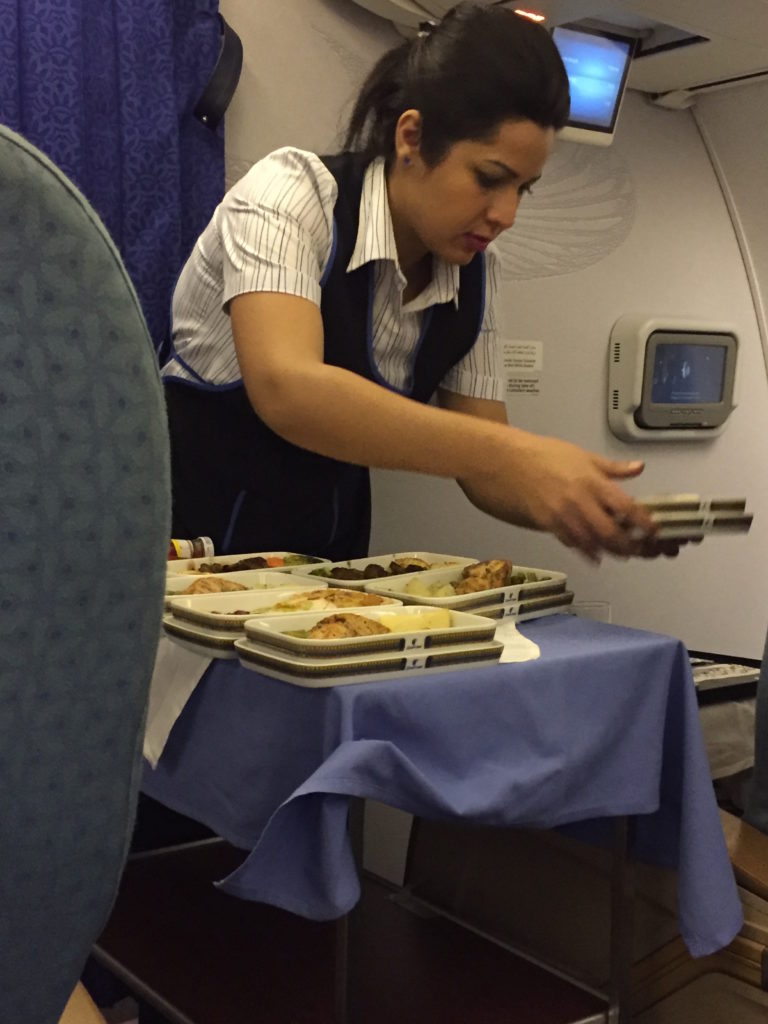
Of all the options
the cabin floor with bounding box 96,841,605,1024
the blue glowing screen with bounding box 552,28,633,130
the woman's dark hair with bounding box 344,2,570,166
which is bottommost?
the cabin floor with bounding box 96,841,605,1024

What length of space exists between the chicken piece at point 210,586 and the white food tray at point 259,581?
0.01 m

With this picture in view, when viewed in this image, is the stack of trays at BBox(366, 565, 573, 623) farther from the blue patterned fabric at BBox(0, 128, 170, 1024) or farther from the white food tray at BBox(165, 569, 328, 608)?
the blue patterned fabric at BBox(0, 128, 170, 1024)

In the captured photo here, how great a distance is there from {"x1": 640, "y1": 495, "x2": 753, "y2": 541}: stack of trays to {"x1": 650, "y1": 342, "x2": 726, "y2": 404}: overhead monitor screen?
63.8 inches

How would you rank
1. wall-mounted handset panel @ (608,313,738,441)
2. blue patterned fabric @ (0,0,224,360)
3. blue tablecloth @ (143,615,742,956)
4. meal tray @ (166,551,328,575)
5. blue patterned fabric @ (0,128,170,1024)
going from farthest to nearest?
wall-mounted handset panel @ (608,313,738,441) → blue patterned fabric @ (0,0,224,360) → meal tray @ (166,551,328,575) → blue tablecloth @ (143,615,742,956) → blue patterned fabric @ (0,128,170,1024)

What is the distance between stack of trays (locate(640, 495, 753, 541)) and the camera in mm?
1108

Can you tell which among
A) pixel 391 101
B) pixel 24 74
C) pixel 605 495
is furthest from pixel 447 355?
pixel 24 74

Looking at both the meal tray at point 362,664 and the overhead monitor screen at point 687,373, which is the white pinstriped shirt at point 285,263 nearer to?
the meal tray at point 362,664

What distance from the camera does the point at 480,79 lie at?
4.76ft

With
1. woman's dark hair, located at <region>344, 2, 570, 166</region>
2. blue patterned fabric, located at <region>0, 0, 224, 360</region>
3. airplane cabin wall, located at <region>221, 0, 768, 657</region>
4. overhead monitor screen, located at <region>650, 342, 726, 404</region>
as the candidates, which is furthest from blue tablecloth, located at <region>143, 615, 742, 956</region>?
overhead monitor screen, located at <region>650, 342, 726, 404</region>

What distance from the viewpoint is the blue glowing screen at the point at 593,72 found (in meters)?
2.26

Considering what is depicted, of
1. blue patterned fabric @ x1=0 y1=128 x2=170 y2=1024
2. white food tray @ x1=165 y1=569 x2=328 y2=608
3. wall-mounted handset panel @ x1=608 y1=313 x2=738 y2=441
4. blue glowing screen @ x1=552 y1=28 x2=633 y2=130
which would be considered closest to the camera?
blue patterned fabric @ x1=0 y1=128 x2=170 y2=1024

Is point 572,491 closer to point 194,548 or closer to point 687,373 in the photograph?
point 194,548

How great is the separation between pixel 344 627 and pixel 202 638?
0.17 meters

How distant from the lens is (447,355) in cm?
175
